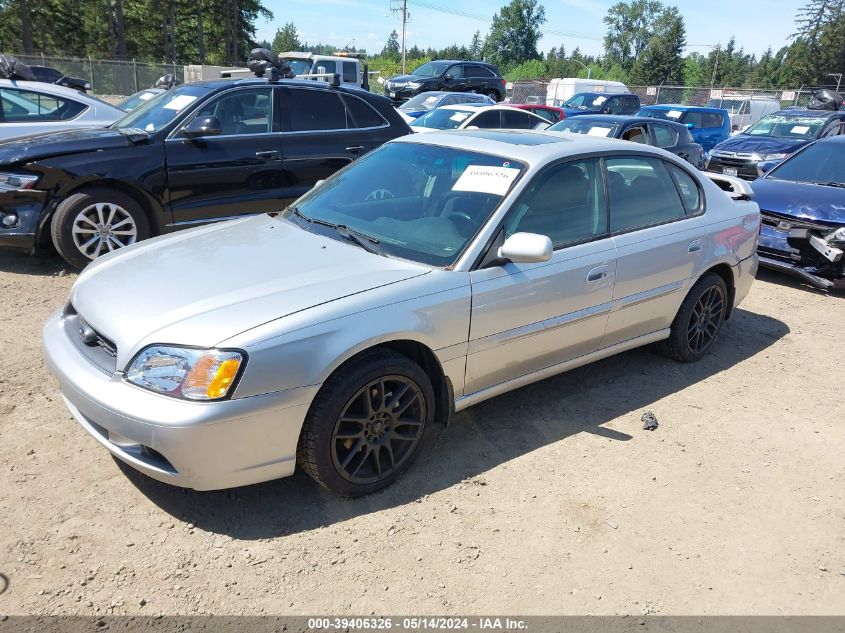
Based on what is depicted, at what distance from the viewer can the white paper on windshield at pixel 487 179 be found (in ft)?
11.6

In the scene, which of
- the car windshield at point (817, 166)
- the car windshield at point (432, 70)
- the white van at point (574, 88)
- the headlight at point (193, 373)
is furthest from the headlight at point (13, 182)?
the white van at point (574, 88)

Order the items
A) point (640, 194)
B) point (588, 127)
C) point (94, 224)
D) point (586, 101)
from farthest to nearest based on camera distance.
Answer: point (586, 101) < point (588, 127) < point (94, 224) < point (640, 194)

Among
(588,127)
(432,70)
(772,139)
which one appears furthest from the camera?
(432,70)

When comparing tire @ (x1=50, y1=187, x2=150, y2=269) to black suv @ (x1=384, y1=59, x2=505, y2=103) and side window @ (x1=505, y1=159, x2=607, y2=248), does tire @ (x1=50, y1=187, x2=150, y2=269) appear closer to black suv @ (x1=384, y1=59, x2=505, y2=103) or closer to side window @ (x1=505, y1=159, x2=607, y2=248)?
side window @ (x1=505, y1=159, x2=607, y2=248)

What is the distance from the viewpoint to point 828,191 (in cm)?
690

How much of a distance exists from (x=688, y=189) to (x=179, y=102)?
478 centimetres

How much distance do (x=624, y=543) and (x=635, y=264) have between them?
1789mm

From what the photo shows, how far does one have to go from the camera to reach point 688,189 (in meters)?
4.61

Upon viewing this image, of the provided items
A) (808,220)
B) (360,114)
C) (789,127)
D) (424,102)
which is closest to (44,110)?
(360,114)

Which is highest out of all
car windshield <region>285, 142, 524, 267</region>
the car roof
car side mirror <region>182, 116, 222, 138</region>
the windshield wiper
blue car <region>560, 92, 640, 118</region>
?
blue car <region>560, 92, 640, 118</region>

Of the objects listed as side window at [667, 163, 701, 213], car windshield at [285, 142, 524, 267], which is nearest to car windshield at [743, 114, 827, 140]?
side window at [667, 163, 701, 213]

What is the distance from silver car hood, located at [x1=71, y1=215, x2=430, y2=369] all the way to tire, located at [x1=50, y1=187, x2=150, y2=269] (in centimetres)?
247

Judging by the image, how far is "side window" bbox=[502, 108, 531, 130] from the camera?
1338 centimetres

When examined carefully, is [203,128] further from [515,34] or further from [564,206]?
[515,34]
